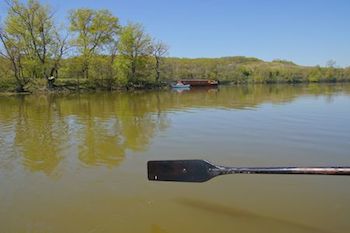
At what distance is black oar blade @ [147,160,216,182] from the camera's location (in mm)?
4594

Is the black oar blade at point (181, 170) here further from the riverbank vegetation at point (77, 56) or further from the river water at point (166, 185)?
the riverbank vegetation at point (77, 56)

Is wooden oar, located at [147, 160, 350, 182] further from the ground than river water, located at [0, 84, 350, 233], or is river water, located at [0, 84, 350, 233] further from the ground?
wooden oar, located at [147, 160, 350, 182]

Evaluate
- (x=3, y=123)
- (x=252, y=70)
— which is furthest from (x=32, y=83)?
(x=252, y=70)

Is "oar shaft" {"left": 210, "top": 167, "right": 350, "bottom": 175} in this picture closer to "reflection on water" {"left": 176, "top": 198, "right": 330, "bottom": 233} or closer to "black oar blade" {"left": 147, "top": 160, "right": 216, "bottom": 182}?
"black oar blade" {"left": 147, "top": 160, "right": 216, "bottom": 182}

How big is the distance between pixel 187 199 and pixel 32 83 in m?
43.1

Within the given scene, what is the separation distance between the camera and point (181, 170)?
4.73m

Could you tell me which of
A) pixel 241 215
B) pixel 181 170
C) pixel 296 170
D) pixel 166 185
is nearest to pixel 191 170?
pixel 181 170

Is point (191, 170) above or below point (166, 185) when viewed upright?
above

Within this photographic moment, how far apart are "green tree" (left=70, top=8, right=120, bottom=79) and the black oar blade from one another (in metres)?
46.5

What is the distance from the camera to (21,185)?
6547mm

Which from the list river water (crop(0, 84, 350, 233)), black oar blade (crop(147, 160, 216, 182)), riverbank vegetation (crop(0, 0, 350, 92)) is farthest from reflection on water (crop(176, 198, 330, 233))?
riverbank vegetation (crop(0, 0, 350, 92))

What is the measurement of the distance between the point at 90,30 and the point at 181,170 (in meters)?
47.6

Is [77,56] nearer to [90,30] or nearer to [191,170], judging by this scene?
[90,30]

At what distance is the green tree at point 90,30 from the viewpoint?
1903 inches
